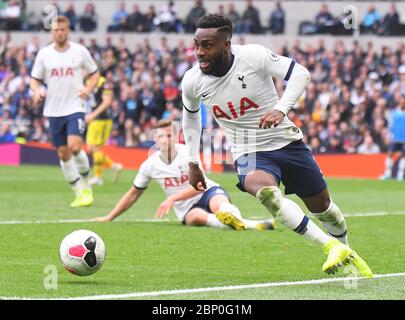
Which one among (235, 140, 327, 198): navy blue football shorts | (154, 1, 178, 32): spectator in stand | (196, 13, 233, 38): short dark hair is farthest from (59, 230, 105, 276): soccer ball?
(154, 1, 178, 32): spectator in stand

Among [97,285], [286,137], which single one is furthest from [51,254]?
[286,137]

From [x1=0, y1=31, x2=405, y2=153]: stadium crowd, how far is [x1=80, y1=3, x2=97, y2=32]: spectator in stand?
1.02m

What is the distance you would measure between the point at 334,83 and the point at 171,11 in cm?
819

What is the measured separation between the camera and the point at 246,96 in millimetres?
8781

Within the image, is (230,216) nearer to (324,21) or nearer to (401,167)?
(401,167)

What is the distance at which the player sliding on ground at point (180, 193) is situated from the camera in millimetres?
12875

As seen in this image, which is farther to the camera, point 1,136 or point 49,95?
point 1,136

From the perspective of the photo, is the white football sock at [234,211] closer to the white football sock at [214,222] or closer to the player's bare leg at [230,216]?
the player's bare leg at [230,216]

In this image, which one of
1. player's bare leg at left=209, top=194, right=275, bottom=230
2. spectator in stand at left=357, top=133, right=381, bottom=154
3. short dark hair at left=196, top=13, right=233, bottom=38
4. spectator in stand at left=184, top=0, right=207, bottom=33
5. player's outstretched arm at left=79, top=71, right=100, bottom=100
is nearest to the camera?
short dark hair at left=196, top=13, right=233, bottom=38

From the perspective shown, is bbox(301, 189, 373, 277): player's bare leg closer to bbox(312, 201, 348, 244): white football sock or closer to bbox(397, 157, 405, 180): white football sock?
bbox(312, 201, 348, 244): white football sock

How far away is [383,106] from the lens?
28.1 m

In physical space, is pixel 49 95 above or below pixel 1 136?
above

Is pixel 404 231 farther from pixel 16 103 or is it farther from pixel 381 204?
pixel 16 103

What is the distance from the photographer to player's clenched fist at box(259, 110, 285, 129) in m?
8.09
